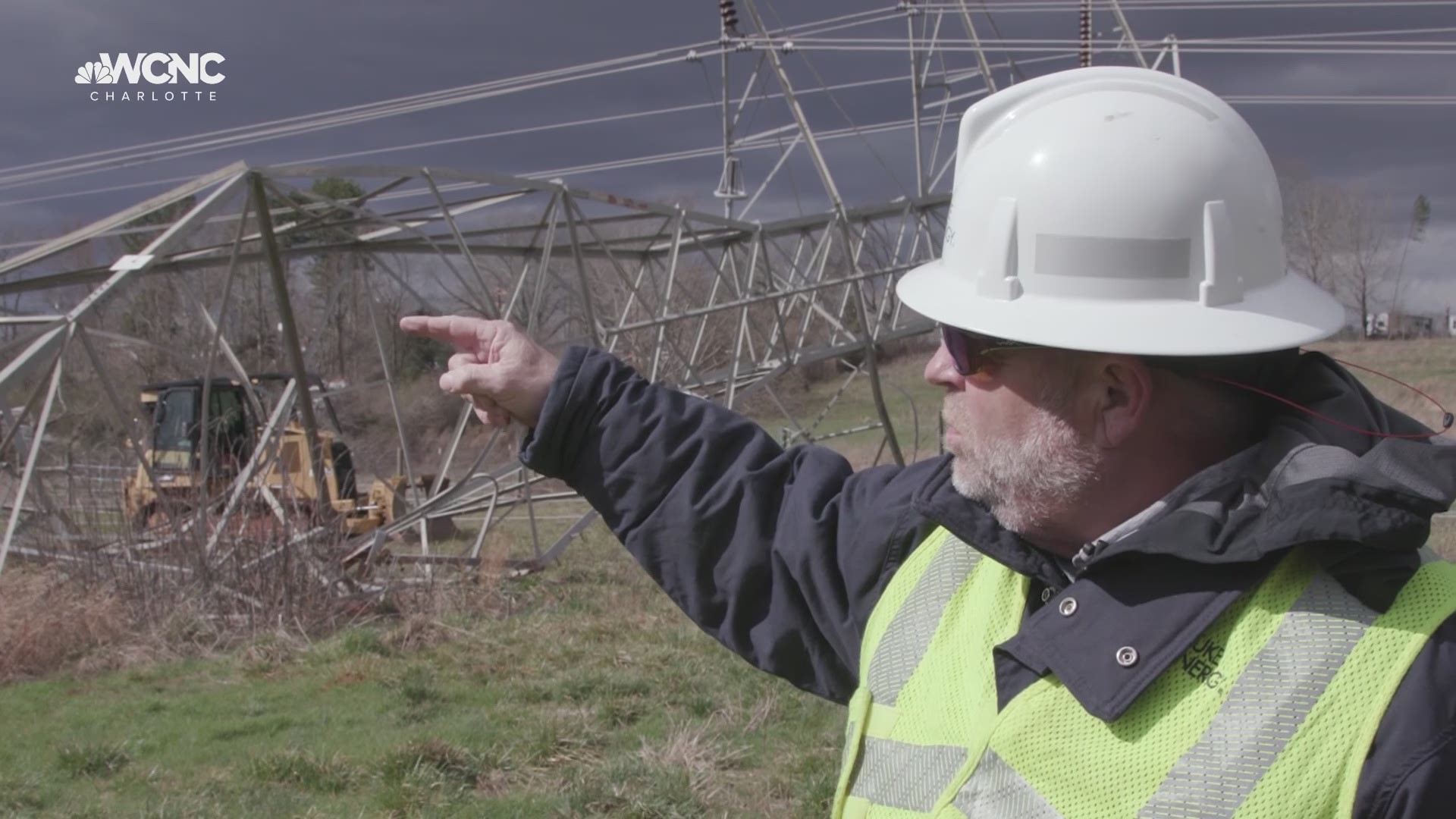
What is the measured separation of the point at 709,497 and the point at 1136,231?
95 cm

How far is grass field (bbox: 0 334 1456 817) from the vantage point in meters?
5.37

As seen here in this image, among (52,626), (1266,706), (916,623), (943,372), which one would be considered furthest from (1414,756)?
(52,626)

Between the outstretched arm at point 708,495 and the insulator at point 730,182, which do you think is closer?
the outstretched arm at point 708,495

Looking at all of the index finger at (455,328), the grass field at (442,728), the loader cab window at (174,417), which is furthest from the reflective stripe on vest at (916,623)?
the loader cab window at (174,417)

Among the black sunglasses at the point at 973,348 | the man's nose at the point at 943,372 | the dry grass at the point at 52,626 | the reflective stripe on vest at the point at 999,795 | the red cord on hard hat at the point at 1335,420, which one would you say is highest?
the black sunglasses at the point at 973,348

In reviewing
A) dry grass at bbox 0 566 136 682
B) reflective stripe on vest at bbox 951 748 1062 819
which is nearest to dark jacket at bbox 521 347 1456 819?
reflective stripe on vest at bbox 951 748 1062 819

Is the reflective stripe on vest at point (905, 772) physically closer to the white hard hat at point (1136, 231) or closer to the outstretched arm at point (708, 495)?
the outstretched arm at point (708, 495)

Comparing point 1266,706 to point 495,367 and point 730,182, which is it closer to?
point 495,367

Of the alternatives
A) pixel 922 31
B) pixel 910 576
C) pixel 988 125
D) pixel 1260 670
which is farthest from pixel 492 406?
pixel 922 31

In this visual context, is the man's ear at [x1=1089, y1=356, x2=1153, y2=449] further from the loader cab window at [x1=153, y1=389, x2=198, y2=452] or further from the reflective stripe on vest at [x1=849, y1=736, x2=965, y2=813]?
the loader cab window at [x1=153, y1=389, x2=198, y2=452]

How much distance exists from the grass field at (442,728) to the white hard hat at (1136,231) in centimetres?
370

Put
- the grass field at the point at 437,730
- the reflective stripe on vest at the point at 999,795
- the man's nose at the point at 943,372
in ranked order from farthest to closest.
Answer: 1. the grass field at the point at 437,730
2. the man's nose at the point at 943,372
3. the reflective stripe on vest at the point at 999,795

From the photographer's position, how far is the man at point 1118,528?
143cm

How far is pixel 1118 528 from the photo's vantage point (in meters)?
1.78
